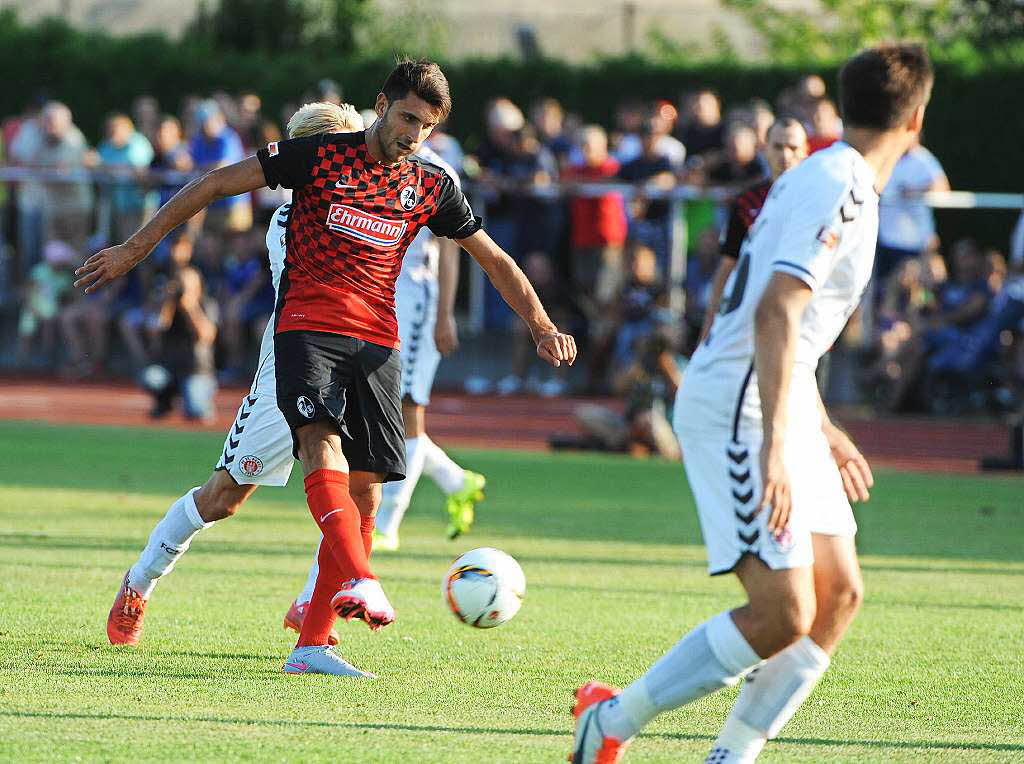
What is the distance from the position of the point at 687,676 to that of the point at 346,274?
7.52ft

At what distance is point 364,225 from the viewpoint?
613cm

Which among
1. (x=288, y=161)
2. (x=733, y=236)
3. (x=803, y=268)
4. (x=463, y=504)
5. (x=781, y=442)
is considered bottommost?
(x=463, y=504)

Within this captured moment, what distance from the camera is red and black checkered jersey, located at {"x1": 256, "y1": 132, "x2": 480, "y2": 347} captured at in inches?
238

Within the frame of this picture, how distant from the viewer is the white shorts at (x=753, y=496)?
4.41m

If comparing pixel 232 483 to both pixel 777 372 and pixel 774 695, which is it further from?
pixel 777 372

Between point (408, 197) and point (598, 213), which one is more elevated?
point (408, 197)

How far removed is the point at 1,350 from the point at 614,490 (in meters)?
11.2

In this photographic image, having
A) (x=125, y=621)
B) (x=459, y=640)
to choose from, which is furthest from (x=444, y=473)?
(x=125, y=621)

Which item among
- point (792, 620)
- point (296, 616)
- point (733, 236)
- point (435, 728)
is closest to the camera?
point (792, 620)

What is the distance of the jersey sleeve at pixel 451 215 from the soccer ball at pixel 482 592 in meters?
1.23

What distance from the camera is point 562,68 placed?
2494 centimetres

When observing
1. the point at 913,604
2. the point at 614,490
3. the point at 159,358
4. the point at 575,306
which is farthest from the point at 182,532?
the point at 575,306

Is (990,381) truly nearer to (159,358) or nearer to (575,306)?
(575,306)

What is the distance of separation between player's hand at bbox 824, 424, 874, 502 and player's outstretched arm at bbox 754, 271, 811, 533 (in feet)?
2.32
